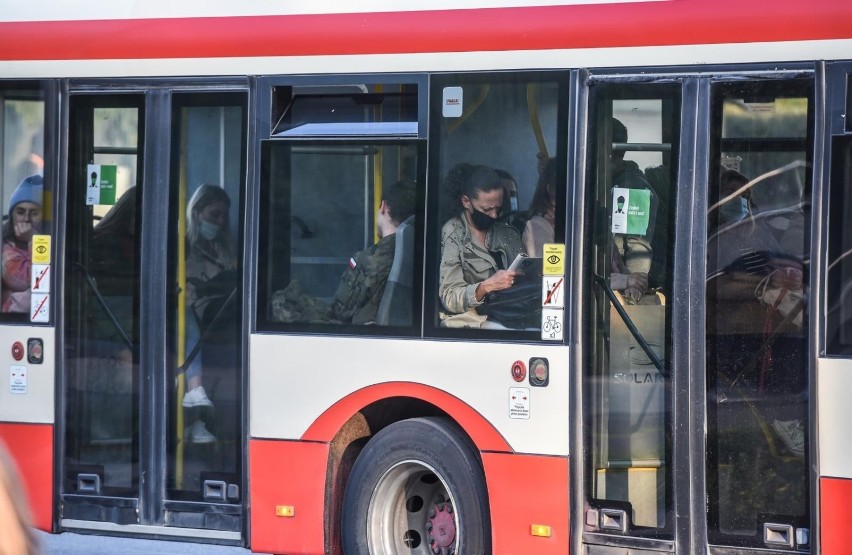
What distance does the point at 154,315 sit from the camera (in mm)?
7379

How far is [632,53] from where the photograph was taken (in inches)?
255

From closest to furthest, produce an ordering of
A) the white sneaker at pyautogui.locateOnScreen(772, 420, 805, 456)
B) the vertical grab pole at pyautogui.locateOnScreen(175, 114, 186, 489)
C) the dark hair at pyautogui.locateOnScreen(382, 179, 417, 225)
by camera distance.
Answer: the white sneaker at pyautogui.locateOnScreen(772, 420, 805, 456) → the dark hair at pyautogui.locateOnScreen(382, 179, 417, 225) → the vertical grab pole at pyautogui.locateOnScreen(175, 114, 186, 489)

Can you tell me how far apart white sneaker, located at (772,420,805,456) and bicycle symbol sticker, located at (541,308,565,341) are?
1.10 m

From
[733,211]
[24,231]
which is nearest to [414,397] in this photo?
[733,211]

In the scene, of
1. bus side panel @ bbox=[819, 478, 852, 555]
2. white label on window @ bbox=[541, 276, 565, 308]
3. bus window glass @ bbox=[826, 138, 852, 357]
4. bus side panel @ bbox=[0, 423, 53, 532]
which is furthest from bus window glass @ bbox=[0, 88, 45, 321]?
bus side panel @ bbox=[819, 478, 852, 555]

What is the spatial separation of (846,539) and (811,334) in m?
0.94

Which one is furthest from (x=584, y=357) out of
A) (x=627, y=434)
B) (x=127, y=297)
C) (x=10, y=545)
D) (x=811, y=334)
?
(x=10, y=545)

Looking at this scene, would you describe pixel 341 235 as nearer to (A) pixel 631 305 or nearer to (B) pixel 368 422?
(B) pixel 368 422

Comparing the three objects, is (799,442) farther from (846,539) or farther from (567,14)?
(567,14)

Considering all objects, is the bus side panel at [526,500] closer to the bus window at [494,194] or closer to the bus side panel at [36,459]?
the bus window at [494,194]

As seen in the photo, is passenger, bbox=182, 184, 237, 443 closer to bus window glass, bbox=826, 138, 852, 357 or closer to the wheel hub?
the wheel hub

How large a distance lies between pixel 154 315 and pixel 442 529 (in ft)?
6.45

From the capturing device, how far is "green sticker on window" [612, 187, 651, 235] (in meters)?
6.49

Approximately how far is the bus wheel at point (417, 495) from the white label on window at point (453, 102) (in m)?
1.58
